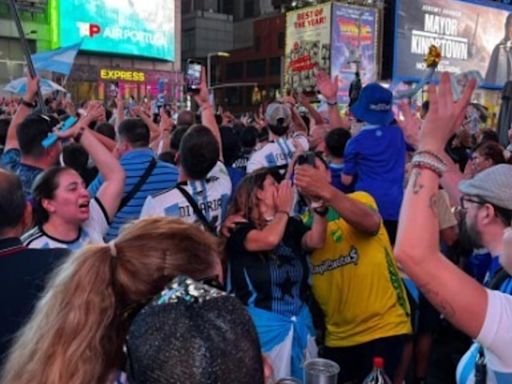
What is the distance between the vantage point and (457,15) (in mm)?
29578

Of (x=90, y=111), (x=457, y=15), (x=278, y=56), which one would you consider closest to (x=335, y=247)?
(x=90, y=111)

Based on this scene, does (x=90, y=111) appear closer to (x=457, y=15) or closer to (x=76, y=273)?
(x=76, y=273)

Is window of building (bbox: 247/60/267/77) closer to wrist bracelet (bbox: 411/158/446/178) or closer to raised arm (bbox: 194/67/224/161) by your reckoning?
raised arm (bbox: 194/67/224/161)

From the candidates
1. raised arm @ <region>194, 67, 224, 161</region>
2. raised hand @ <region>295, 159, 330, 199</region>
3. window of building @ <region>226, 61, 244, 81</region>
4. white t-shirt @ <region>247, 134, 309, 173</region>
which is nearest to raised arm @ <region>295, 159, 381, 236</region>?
raised hand @ <region>295, 159, 330, 199</region>

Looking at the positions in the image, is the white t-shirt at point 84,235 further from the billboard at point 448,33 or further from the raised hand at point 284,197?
the billboard at point 448,33

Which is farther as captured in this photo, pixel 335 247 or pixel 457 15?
pixel 457 15

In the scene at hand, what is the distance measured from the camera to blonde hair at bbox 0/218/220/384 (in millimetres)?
1319

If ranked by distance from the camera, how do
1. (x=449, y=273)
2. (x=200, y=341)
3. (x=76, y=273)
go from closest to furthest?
(x=200, y=341), (x=76, y=273), (x=449, y=273)

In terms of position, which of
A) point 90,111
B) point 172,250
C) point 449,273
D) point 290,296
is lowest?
point 290,296

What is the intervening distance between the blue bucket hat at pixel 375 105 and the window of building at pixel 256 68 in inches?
1817

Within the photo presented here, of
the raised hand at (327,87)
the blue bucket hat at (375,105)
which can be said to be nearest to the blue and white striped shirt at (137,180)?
the blue bucket hat at (375,105)

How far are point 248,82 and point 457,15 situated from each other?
80.9ft

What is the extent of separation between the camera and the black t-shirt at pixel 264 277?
2996 millimetres

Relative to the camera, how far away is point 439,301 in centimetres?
175
